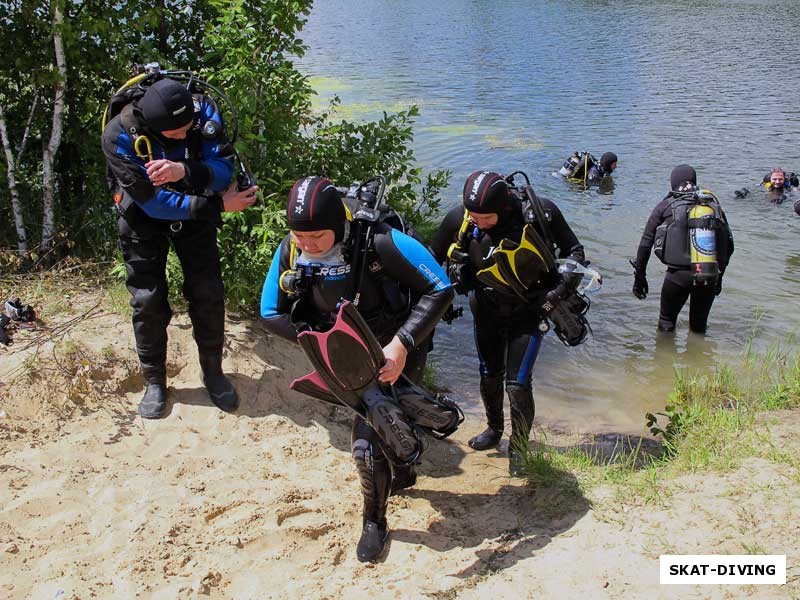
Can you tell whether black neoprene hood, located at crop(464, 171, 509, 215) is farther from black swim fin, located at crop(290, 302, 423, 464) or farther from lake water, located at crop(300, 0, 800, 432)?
lake water, located at crop(300, 0, 800, 432)

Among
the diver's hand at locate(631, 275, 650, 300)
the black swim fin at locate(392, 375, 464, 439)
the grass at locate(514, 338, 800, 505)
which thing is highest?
the black swim fin at locate(392, 375, 464, 439)

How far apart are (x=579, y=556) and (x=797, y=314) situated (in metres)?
5.46

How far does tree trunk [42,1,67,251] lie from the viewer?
5.61 meters

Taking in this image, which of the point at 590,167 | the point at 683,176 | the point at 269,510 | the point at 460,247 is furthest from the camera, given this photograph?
the point at 590,167

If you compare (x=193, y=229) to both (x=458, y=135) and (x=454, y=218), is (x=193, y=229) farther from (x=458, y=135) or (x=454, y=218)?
(x=458, y=135)

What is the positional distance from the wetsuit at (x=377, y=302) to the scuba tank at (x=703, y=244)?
369 centimetres

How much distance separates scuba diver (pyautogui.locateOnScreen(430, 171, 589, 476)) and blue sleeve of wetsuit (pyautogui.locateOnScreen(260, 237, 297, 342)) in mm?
1147

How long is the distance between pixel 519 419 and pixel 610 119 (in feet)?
38.8

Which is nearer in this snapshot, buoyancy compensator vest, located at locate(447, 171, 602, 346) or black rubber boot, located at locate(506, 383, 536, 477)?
buoyancy compensator vest, located at locate(447, 171, 602, 346)

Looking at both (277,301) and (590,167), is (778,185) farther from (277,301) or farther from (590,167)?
(277,301)

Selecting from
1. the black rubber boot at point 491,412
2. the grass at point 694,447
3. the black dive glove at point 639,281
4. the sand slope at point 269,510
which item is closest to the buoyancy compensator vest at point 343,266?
the sand slope at point 269,510

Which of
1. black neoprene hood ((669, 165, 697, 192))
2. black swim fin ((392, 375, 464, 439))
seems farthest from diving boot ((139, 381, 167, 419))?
black neoprene hood ((669, 165, 697, 192))

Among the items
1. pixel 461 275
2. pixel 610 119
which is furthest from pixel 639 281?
pixel 610 119

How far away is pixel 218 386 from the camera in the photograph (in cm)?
511
